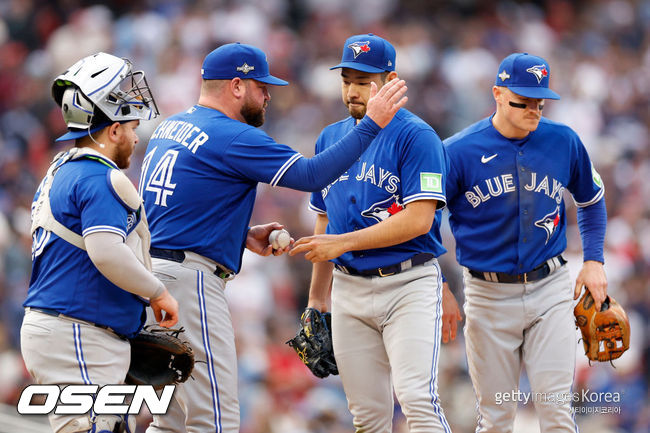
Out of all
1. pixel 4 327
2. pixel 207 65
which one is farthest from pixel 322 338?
pixel 4 327

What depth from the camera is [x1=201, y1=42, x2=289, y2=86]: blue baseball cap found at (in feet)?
15.2

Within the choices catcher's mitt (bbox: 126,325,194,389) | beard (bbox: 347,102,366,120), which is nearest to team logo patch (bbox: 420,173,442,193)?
beard (bbox: 347,102,366,120)

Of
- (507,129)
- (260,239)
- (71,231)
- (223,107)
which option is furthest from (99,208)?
(507,129)

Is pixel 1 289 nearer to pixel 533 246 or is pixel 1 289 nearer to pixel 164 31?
pixel 164 31

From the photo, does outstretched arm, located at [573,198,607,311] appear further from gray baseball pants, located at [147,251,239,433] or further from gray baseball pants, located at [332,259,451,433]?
gray baseball pants, located at [147,251,239,433]

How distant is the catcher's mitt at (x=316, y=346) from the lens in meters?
5.00

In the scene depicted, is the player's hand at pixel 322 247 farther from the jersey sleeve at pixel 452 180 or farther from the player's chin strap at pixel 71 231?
the jersey sleeve at pixel 452 180

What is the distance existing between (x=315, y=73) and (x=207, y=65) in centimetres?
751

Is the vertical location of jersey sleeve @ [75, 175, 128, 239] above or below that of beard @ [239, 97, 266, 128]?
below

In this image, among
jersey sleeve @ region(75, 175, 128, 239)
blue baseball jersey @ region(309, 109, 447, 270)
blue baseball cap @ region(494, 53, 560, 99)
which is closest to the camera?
jersey sleeve @ region(75, 175, 128, 239)

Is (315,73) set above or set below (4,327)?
above

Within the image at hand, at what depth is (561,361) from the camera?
491 centimetres

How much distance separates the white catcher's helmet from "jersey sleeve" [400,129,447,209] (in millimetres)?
1377

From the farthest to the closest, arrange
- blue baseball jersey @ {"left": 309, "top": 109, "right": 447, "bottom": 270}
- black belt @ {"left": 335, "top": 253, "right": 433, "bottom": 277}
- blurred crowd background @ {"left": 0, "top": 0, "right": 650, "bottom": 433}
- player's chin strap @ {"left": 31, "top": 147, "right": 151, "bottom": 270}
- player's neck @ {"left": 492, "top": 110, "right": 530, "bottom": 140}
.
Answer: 1. blurred crowd background @ {"left": 0, "top": 0, "right": 650, "bottom": 433}
2. player's neck @ {"left": 492, "top": 110, "right": 530, "bottom": 140}
3. black belt @ {"left": 335, "top": 253, "right": 433, "bottom": 277}
4. blue baseball jersey @ {"left": 309, "top": 109, "right": 447, "bottom": 270}
5. player's chin strap @ {"left": 31, "top": 147, "right": 151, "bottom": 270}
